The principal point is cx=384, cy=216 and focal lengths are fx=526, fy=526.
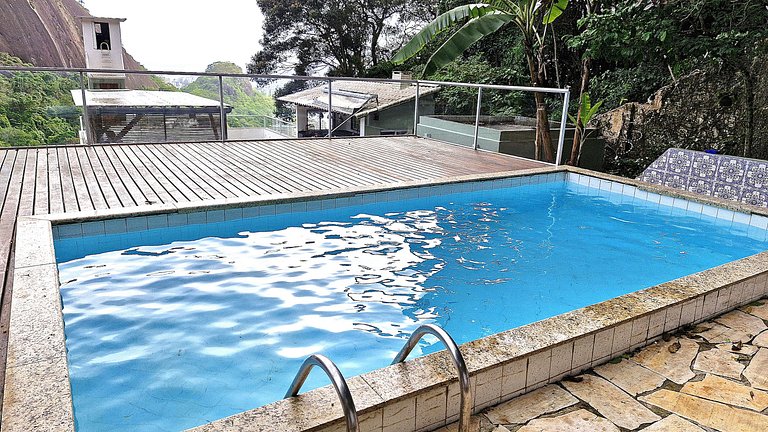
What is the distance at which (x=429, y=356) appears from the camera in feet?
6.70

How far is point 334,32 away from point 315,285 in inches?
834

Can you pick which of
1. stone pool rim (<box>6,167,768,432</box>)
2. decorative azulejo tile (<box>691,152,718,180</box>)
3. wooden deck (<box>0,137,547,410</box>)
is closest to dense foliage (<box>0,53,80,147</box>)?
wooden deck (<box>0,137,547,410</box>)

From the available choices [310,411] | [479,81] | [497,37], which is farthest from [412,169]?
[497,37]

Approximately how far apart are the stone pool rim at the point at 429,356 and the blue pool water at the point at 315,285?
1.17ft

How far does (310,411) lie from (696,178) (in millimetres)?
5636

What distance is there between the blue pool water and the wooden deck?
1.45 feet

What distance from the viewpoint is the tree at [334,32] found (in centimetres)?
2217

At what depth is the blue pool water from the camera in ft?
8.04

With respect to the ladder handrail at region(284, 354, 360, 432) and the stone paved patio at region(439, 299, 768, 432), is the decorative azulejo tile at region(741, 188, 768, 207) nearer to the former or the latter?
the stone paved patio at region(439, 299, 768, 432)

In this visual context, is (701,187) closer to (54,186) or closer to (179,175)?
(179,175)

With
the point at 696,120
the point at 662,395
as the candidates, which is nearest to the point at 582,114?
the point at 696,120

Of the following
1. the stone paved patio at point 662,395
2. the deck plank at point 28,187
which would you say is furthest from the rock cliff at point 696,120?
the deck plank at point 28,187

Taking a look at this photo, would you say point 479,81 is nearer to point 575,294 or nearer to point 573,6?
point 573,6

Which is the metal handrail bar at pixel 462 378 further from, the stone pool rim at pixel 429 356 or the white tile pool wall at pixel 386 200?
the white tile pool wall at pixel 386 200
